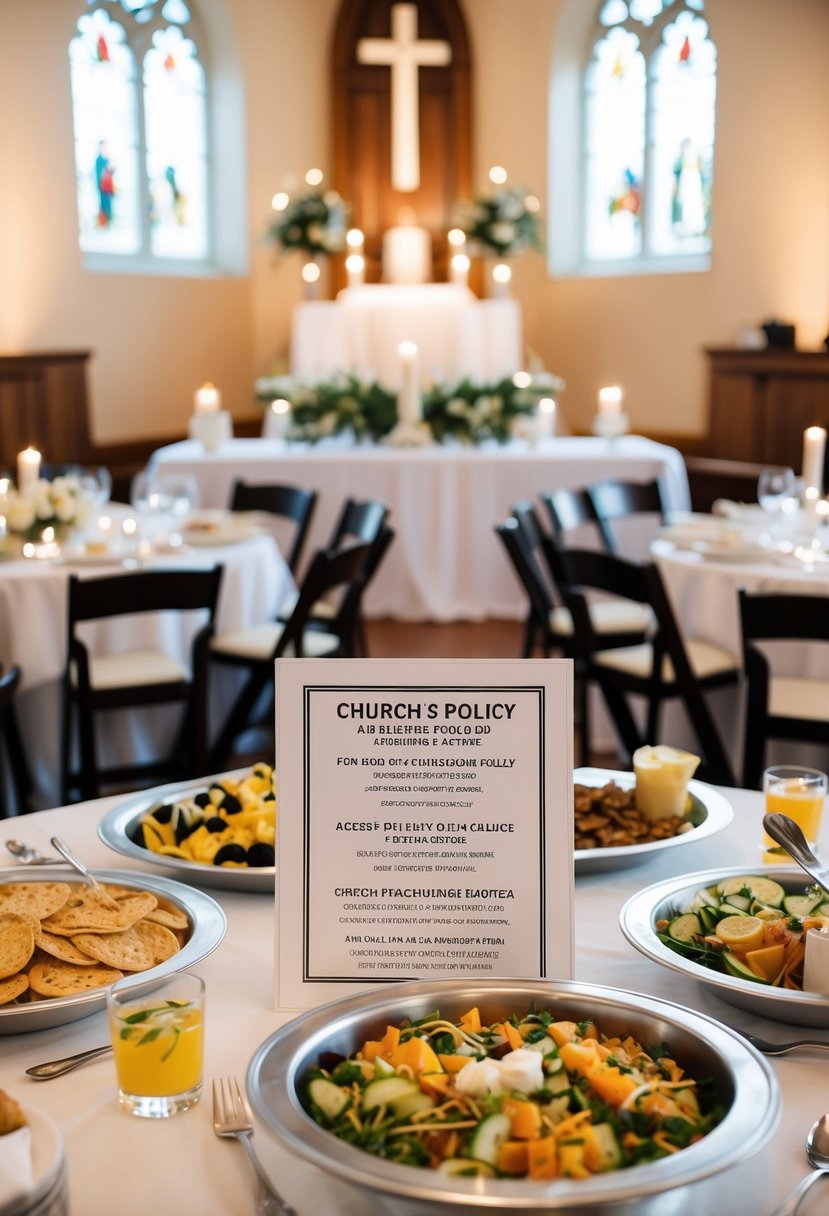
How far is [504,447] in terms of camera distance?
7.24 meters

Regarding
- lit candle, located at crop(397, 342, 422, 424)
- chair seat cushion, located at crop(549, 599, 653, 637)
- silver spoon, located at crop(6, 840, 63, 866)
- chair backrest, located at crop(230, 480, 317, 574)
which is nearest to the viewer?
silver spoon, located at crop(6, 840, 63, 866)

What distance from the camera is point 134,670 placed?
4035 millimetres

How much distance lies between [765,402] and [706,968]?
7.90 meters

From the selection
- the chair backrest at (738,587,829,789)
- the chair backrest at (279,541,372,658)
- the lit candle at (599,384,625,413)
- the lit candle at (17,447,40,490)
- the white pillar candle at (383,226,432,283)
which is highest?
the white pillar candle at (383,226,432,283)

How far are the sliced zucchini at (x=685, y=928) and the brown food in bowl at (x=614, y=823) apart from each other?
223mm

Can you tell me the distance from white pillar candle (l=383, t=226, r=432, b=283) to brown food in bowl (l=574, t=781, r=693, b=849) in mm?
8711

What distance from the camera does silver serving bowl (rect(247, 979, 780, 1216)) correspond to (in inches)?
33.0

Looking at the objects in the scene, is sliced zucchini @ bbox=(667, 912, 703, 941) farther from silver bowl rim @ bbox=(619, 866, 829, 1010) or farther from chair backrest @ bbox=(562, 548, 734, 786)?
chair backrest @ bbox=(562, 548, 734, 786)

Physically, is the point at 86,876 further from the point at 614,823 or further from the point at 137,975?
the point at 614,823

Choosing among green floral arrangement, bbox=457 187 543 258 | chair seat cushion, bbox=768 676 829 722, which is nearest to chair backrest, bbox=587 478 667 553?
chair seat cushion, bbox=768 676 829 722

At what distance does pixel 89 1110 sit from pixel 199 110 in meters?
9.90

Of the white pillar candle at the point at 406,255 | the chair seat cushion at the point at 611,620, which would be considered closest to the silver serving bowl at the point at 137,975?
the chair seat cushion at the point at 611,620

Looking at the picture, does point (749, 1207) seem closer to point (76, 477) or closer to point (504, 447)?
point (76, 477)

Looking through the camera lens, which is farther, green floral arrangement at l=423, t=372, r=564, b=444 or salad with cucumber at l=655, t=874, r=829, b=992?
green floral arrangement at l=423, t=372, r=564, b=444
